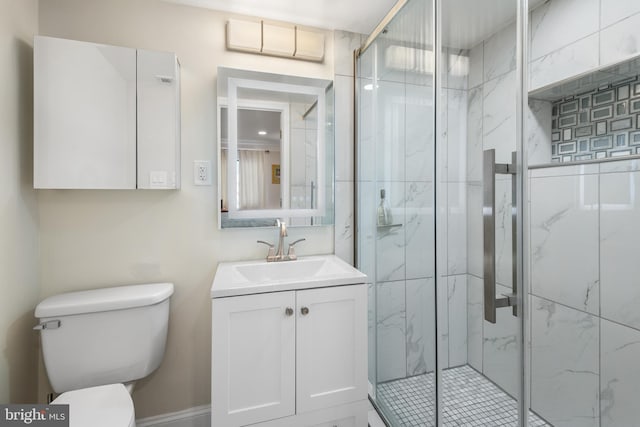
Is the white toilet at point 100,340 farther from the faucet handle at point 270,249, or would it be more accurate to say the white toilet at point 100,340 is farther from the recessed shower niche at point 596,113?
the recessed shower niche at point 596,113

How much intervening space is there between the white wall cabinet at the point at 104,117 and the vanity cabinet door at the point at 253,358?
2.35 ft

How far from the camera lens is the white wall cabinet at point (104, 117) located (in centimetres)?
132

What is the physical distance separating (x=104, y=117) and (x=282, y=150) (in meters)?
0.85

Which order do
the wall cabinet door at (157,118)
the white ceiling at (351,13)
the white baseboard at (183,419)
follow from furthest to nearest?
the white baseboard at (183,419) → the wall cabinet door at (157,118) → the white ceiling at (351,13)

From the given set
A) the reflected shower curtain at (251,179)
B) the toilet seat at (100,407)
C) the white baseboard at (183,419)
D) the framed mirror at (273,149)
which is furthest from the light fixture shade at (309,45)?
the white baseboard at (183,419)

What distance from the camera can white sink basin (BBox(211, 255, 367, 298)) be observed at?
1277 mm

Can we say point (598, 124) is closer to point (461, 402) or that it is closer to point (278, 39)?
point (461, 402)

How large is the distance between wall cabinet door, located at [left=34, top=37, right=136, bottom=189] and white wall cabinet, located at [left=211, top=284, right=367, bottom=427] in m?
0.84

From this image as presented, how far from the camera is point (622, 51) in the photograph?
957 millimetres

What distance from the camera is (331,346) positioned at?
1384 mm

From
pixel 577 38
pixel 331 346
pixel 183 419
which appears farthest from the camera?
pixel 183 419

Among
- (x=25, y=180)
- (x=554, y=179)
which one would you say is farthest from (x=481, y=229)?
(x=25, y=180)

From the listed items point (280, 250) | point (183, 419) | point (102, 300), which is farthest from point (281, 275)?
point (183, 419)

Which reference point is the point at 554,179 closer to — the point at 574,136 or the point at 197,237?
the point at 574,136
